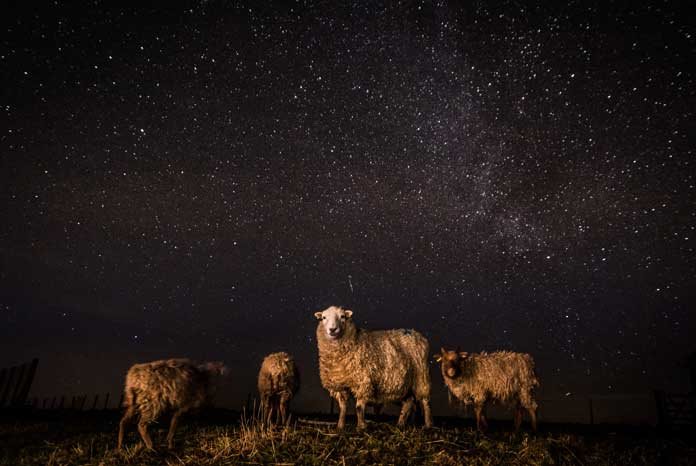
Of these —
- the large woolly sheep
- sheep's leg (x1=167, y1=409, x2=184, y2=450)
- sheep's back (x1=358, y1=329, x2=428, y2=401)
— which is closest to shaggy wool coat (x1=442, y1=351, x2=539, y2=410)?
sheep's back (x1=358, y1=329, x2=428, y2=401)

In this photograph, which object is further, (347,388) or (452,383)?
(452,383)

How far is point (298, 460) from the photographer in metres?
6.72

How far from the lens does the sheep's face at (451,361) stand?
13.2 metres

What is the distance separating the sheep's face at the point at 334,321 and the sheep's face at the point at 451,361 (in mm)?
3700

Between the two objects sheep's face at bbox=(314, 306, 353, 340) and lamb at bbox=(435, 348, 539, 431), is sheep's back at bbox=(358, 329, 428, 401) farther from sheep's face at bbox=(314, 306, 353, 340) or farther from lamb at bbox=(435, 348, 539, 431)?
lamb at bbox=(435, 348, 539, 431)

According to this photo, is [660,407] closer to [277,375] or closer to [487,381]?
[487,381]

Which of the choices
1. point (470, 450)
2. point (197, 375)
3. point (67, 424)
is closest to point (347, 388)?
point (197, 375)

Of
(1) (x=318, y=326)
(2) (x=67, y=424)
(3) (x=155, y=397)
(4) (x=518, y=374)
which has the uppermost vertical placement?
(1) (x=318, y=326)

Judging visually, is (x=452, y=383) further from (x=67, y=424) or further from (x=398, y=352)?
(x=67, y=424)

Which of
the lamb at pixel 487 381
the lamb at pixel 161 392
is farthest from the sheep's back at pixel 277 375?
the lamb at pixel 487 381

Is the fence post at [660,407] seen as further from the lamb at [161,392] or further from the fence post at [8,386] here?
the fence post at [8,386]

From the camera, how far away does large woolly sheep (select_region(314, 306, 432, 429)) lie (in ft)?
36.3

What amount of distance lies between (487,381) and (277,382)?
6379mm

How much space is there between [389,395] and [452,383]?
3.12m
